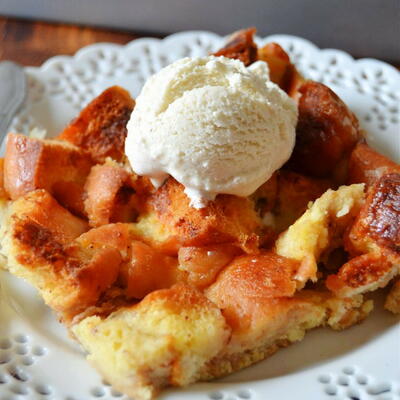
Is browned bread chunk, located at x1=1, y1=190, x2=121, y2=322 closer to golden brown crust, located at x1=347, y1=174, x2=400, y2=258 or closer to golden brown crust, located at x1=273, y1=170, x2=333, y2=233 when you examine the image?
golden brown crust, located at x1=273, y1=170, x2=333, y2=233

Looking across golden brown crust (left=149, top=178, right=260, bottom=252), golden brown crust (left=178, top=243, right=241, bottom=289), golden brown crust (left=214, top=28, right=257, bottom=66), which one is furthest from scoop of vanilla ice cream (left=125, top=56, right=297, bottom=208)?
golden brown crust (left=214, top=28, right=257, bottom=66)

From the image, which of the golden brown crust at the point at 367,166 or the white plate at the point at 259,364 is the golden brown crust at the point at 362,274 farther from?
the golden brown crust at the point at 367,166

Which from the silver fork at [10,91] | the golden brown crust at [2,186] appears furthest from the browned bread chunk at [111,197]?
the silver fork at [10,91]

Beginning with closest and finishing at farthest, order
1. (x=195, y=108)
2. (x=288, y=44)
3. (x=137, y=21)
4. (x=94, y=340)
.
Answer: (x=94, y=340), (x=195, y=108), (x=288, y=44), (x=137, y=21)

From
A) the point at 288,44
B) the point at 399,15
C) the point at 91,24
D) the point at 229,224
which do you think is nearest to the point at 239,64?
the point at 229,224

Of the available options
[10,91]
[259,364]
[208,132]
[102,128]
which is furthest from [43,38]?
[259,364]

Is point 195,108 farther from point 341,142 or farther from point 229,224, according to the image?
point 341,142
